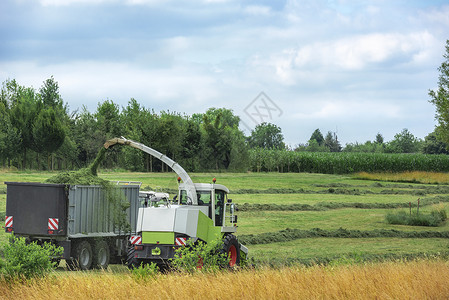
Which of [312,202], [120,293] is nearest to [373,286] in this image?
[120,293]

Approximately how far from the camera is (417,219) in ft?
116

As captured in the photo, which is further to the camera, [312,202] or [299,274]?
[312,202]

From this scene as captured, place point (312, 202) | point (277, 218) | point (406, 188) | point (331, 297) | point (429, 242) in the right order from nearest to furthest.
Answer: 1. point (331, 297)
2. point (429, 242)
3. point (277, 218)
4. point (312, 202)
5. point (406, 188)

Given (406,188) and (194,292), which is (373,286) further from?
(406,188)

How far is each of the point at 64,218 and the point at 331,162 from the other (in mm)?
72805

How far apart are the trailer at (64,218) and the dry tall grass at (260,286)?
21.2 feet

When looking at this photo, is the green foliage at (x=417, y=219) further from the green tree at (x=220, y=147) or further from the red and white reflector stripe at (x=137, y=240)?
the green tree at (x=220, y=147)

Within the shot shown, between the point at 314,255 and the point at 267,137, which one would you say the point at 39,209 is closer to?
the point at 314,255

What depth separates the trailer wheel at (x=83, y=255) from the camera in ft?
67.5

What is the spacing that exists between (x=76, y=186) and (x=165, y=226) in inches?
157

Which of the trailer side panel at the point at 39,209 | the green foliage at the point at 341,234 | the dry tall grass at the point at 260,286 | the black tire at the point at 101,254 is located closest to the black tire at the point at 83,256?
the black tire at the point at 101,254

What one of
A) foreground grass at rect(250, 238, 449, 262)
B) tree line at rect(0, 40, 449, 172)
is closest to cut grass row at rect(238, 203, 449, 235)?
foreground grass at rect(250, 238, 449, 262)

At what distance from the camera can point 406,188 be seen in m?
61.8

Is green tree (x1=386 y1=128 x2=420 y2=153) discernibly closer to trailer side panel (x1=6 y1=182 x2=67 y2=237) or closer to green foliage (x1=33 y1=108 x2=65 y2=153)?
green foliage (x1=33 y1=108 x2=65 y2=153)
